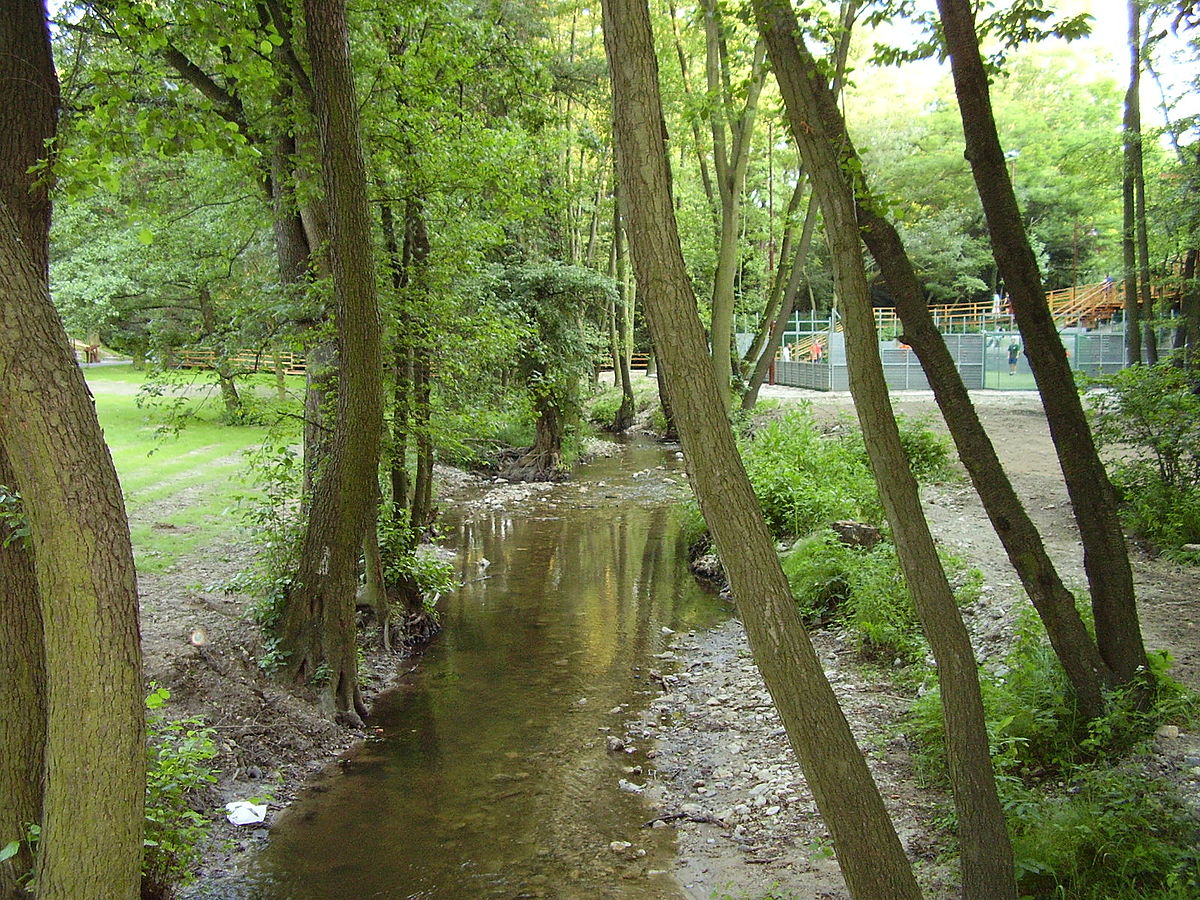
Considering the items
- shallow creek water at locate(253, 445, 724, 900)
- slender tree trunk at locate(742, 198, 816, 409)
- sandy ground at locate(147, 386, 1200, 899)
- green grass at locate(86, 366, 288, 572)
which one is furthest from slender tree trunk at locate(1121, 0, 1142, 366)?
green grass at locate(86, 366, 288, 572)

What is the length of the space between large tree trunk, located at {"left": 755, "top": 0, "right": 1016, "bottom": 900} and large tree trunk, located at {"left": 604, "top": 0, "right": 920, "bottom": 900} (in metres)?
0.72

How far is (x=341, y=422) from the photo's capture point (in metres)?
7.46

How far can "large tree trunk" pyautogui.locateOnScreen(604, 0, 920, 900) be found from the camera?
3363 mm

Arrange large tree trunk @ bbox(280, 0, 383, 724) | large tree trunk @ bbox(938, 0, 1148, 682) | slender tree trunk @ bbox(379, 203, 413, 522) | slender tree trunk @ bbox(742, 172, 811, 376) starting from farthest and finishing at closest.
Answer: slender tree trunk @ bbox(742, 172, 811, 376) → slender tree trunk @ bbox(379, 203, 413, 522) → large tree trunk @ bbox(280, 0, 383, 724) → large tree trunk @ bbox(938, 0, 1148, 682)

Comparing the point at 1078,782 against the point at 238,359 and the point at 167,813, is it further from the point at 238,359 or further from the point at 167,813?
the point at 238,359

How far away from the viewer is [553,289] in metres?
18.3

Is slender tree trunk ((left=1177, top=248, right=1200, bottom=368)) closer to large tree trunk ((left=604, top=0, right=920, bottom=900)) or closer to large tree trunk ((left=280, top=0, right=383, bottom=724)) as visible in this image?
large tree trunk ((left=280, top=0, right=383, bottom=724))

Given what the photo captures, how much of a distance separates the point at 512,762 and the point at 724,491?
4583mm

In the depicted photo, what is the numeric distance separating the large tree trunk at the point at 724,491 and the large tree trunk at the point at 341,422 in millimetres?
4117

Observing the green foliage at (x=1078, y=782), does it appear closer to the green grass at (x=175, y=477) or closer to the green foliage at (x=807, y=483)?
Answer: the green foliage at (x=807, y=483)

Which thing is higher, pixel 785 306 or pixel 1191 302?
pixel 785 306

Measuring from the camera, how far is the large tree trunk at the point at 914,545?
4.05m

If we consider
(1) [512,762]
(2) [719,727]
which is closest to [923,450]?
(2) [719,727]

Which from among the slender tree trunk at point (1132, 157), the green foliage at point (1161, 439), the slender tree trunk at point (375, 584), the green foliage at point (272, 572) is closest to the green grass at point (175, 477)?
the green foliage at point (272, 572)
